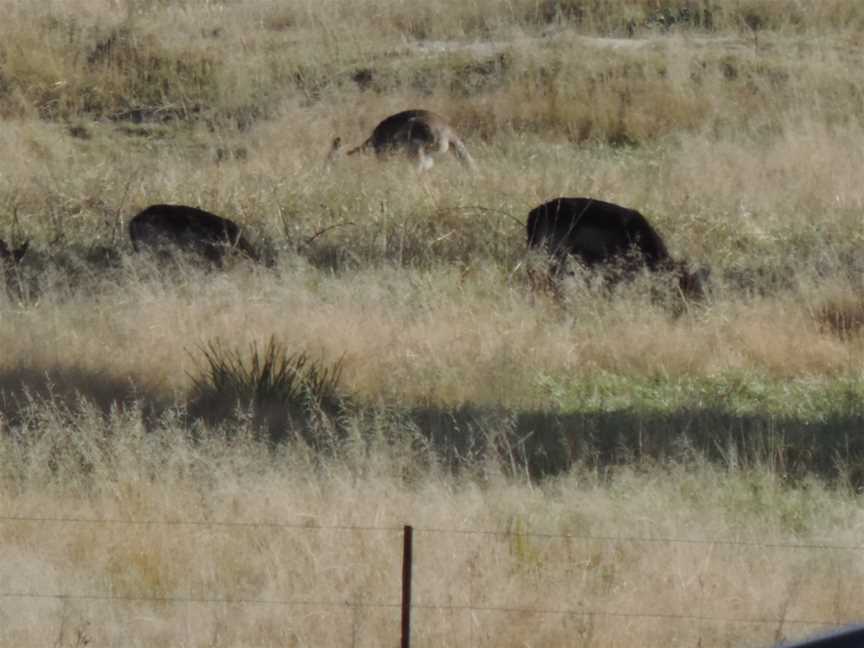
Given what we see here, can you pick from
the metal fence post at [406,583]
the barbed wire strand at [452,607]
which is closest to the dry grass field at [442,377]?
the barbed wire strand at [452,607]

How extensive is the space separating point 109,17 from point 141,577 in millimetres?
19471

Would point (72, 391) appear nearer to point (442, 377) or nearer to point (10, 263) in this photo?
point (442, 377)

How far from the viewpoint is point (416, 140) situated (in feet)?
55.9

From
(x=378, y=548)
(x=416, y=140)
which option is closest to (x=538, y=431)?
(x=378, y=548)

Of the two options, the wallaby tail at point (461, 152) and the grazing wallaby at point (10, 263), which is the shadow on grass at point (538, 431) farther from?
the wallaby tail at point (461, 152)

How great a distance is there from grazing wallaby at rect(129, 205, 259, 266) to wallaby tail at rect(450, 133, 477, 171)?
461cm

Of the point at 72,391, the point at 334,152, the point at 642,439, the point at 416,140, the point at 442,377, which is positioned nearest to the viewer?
the point at 642,439

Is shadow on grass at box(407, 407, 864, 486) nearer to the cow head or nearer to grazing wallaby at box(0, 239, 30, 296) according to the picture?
grazing wallaby at box(0, 239, 30, 296)

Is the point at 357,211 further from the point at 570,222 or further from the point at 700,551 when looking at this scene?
the point at 700,551

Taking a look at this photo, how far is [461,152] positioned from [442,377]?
801cm

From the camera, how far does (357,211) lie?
1384 centimetres

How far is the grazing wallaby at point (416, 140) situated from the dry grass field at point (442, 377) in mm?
248

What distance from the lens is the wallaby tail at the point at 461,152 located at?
654 inches

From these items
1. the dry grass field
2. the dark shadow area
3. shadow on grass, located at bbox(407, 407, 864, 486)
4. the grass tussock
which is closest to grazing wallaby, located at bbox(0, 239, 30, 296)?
the dry grass field
